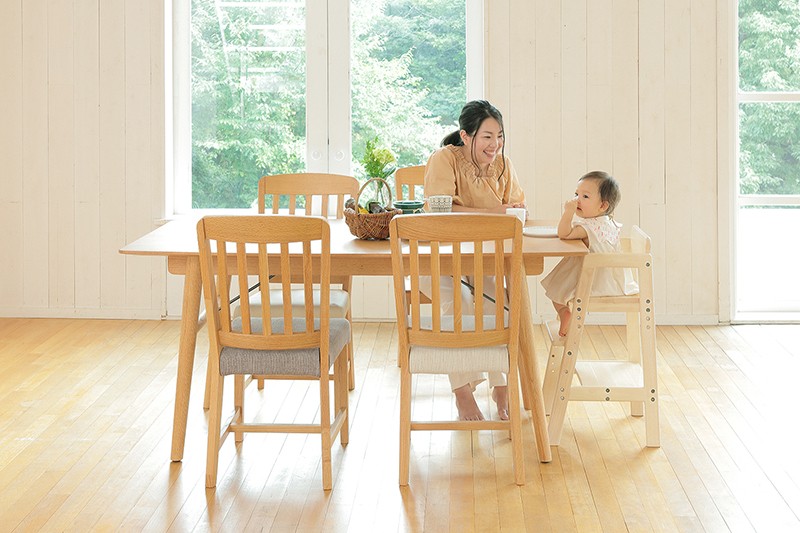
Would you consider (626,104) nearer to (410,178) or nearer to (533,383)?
(410,178)

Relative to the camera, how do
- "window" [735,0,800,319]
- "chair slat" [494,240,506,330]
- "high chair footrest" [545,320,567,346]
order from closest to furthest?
"chair slat" [494,240,506,330] < "high chair footrest" [545,320,567,346] < "window" [735,0,800,319]

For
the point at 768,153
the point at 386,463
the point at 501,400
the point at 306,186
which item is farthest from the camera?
the point at 768,153

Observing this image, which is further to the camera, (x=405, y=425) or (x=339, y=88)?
Result: (x=339, y=88)

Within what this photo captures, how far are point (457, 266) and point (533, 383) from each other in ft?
2.04

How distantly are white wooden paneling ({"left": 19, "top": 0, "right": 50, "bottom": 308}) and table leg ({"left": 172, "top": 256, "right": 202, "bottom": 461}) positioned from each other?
260 cm

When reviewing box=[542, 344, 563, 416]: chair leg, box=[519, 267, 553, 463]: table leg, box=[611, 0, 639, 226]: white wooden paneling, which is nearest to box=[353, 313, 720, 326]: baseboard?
box=[611, 0, 639, 226]: white wooden paneling

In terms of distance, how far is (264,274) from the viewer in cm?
323

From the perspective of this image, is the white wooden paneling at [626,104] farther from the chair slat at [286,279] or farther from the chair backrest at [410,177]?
the chair slat at [286,279]

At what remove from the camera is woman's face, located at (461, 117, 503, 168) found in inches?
165

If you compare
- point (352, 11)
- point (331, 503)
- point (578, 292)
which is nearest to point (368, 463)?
point (331, 503)

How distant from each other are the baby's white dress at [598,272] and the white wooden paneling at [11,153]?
3359 millimetres

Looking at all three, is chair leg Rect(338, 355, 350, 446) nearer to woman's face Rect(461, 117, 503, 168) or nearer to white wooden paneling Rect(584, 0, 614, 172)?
woman's face Rect(461, 117, 503, 168)

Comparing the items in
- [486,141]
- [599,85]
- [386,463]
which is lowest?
[386,463]

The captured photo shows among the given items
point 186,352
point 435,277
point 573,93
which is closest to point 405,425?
point 435,277
